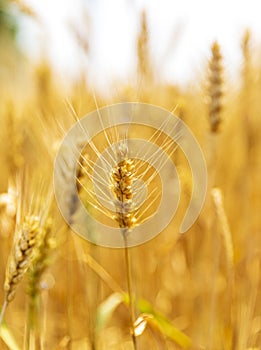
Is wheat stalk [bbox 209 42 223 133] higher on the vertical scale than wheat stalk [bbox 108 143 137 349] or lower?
higher

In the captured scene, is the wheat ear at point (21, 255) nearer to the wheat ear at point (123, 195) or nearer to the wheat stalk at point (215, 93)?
the wheat ear at point (123, 195)

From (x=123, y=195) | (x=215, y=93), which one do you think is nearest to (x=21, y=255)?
(x=123, y=195)

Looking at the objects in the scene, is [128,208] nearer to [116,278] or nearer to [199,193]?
[199,193]

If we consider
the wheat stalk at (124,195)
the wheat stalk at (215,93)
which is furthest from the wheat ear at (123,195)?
the wheat stalk at (215,93)

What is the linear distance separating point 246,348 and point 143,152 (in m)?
0.45

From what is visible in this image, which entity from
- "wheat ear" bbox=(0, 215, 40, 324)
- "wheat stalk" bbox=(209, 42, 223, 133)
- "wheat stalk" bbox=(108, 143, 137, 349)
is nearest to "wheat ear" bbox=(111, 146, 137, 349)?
"wheat stalk" bbox=(108, 143, 137, 349)

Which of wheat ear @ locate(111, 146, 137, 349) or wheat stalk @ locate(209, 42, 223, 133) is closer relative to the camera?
wheat ear @ locate(111, 146, 137, 349)

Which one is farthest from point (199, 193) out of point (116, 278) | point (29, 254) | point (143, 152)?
point (29, 254)

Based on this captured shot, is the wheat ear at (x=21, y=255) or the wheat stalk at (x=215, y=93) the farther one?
the wheat stalk at (x=215, y=93)

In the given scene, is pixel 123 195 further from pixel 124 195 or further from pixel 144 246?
pixel 144 246

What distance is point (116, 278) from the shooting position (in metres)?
1.70

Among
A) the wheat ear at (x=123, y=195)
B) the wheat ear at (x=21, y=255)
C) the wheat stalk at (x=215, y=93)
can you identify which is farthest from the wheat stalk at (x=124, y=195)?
the wheat stalk at (x=215, y=93)

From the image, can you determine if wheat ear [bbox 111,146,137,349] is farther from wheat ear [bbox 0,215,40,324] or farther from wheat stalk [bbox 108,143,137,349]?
wheat ear [bbox 0,215,40,324]

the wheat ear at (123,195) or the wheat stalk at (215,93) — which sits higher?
the wheat stalk at (215,93)
